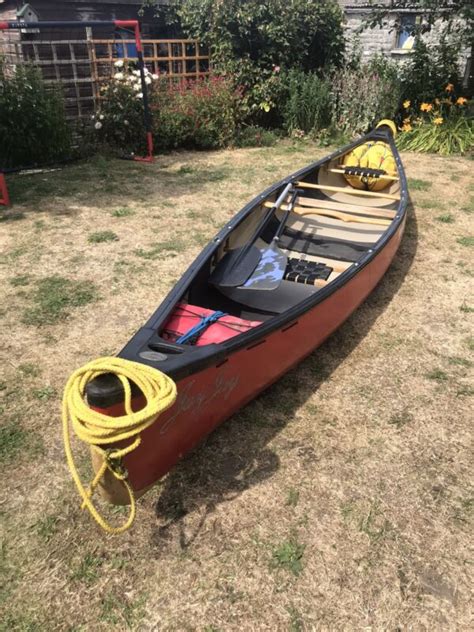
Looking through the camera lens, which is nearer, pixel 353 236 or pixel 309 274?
pixel 309 274

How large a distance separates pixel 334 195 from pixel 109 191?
3.68 meters

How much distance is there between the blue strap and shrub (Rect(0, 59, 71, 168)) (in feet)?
22.0

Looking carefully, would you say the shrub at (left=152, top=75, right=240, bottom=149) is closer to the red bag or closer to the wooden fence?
the wooden fence

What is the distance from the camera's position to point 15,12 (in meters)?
12.0

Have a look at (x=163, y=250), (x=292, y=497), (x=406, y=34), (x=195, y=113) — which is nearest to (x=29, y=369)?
(x=292, y=497)

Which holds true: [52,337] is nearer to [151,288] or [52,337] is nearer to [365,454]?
[151,288]

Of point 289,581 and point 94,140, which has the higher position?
point 94,140

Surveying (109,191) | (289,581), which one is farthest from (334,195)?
(289,581)

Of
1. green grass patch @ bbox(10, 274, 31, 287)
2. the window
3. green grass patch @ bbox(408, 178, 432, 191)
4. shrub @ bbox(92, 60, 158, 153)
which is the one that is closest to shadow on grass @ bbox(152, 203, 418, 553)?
green grass patch @ bbox(10, 274, 31, 287)

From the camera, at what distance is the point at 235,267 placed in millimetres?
4387

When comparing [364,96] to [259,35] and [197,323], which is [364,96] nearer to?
[259,35]

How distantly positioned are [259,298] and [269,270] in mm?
409

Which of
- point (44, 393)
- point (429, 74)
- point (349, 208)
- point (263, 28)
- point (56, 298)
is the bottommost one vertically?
point (44, 393)

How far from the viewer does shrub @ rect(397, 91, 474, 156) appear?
10.7 meters
